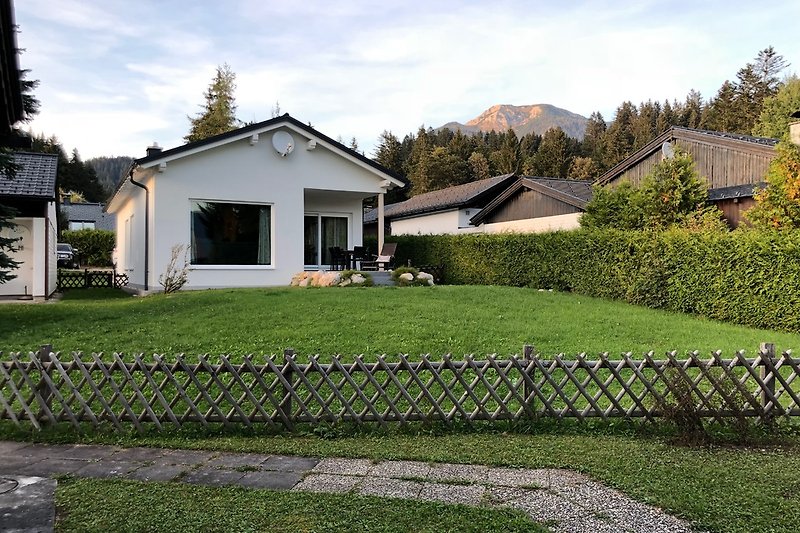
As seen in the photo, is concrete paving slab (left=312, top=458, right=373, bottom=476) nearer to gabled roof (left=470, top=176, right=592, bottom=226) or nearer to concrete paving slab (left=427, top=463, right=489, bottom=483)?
concrete paving slab (left=427, top=463, right=489, bottom=483)

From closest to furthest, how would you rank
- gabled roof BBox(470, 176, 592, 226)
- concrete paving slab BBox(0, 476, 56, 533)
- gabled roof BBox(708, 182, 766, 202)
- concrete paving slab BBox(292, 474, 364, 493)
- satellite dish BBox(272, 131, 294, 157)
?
1. concrete paving slab BBox(0, 476, 56, 533)
2. concrete paving slab BBox(292, 474, 364, 493)
3. satellite dish BBox(272, 131, 294, 157)
4. gabled roof BBox(708, 182, 766, 202)
5. gabled roof BBox(470, 176, 592, 226)

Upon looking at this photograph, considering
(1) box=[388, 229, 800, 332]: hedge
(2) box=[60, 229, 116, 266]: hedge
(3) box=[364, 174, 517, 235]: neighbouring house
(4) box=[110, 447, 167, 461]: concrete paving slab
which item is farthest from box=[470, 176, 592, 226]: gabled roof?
(2) box=[60, 229, 116, 266]: hedge

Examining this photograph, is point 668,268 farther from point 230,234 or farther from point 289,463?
point 230,234

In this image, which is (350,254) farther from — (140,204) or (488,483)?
(488,483)

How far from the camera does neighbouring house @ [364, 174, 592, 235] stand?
26891mm

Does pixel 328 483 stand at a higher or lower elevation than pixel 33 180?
lower

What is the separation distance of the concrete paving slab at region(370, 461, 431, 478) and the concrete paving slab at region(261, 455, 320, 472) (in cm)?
60

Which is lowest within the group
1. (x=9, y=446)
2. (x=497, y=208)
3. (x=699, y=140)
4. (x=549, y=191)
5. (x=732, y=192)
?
(x=9, y=446)

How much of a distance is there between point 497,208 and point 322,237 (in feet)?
42.5

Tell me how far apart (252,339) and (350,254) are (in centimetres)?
1048

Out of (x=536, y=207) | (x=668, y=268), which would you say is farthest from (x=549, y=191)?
(x=668, y=268)

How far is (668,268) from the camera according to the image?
46.3 ft

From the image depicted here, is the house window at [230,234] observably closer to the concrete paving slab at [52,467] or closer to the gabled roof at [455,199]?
the concrete paving slab at [52,467]

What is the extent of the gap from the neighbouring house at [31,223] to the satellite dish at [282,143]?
6785mm
